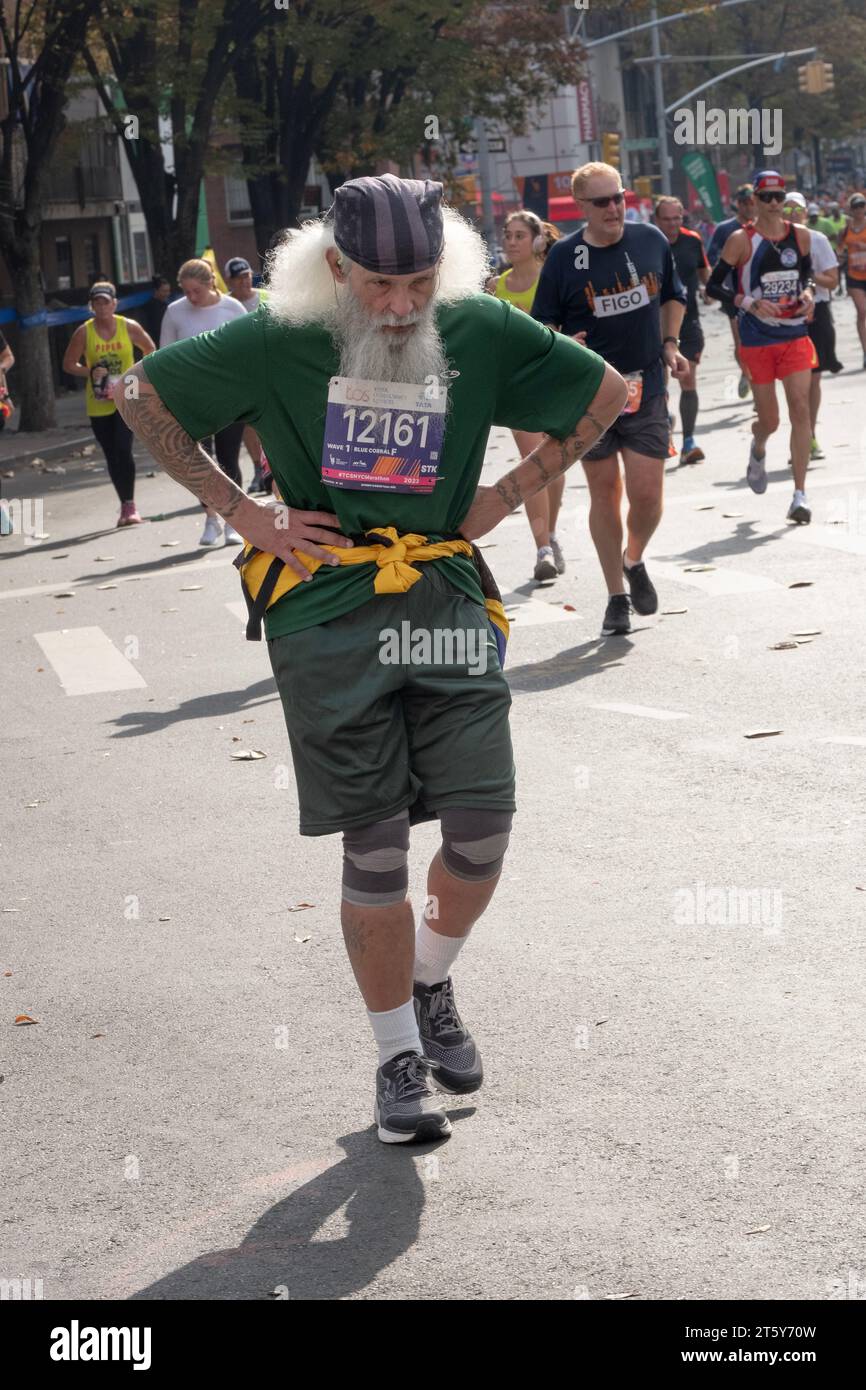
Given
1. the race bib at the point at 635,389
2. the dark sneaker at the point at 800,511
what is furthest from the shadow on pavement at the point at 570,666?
the dark sneaker at the point at 800,511

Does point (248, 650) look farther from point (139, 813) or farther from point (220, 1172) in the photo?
point (220, 1172)

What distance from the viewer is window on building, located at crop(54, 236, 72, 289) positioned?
2354 inches

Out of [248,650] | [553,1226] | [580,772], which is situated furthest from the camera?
[248,650]

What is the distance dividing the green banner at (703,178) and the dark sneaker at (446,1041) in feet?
165

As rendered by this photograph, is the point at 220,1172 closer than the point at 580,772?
Yes

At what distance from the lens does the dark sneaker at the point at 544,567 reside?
11.7 meters

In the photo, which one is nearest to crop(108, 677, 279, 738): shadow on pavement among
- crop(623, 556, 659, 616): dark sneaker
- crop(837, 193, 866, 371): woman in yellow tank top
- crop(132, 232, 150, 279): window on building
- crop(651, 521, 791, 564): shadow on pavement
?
crop(623, 556, 659, 616): dark sneaker

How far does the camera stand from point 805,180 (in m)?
103

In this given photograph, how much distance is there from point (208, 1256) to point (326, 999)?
1.47 meters

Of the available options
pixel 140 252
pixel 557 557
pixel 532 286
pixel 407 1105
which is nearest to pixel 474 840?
pixel 407 1105

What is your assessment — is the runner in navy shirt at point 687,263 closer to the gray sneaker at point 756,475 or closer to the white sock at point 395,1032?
the gray sneaker at point 756,475

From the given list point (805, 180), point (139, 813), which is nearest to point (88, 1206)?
point (139, 813)

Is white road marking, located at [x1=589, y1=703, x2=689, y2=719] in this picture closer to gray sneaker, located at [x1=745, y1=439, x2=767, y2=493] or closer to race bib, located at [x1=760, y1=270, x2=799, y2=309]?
race bib, located at [x1=760, y1=270, x2=799, y2=309]

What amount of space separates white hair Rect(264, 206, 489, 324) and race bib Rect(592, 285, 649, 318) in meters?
5.61
